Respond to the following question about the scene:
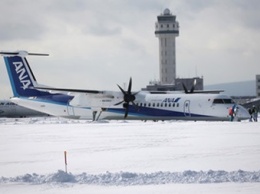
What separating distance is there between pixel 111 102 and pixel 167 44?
273 feet

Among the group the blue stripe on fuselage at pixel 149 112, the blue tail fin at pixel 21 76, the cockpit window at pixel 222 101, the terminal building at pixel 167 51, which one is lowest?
the blue stripe on fuselage at pixel 149 112

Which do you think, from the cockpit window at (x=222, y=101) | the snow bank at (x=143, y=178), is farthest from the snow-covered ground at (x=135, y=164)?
the cockpit window at (x=222, y=101)

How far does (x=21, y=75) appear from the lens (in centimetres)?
4247

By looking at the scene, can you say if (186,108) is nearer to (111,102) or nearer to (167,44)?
(111,102)

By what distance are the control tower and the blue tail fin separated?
76.6 m

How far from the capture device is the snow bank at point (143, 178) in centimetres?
1177

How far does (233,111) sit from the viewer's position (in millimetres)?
34000

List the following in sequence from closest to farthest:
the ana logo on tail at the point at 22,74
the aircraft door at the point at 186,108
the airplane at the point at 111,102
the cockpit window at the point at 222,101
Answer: the cockpit window at the point at 222,101
the airplane at the point at 111,102
the aircraft door at the point at 186,108
the ana logo on tail at the point at 22,74

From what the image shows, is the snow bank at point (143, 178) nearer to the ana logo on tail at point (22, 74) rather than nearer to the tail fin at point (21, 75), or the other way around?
the tail fin at point (21, 75)

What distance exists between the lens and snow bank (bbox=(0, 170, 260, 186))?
11.8 metres

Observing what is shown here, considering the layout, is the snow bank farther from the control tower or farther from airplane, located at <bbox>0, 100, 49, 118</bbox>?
the control tower

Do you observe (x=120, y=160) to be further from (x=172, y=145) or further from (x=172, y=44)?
(x=172, y=44)

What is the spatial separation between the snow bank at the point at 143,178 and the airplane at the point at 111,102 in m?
22.6

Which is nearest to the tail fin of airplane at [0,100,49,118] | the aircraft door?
the aircraft door
